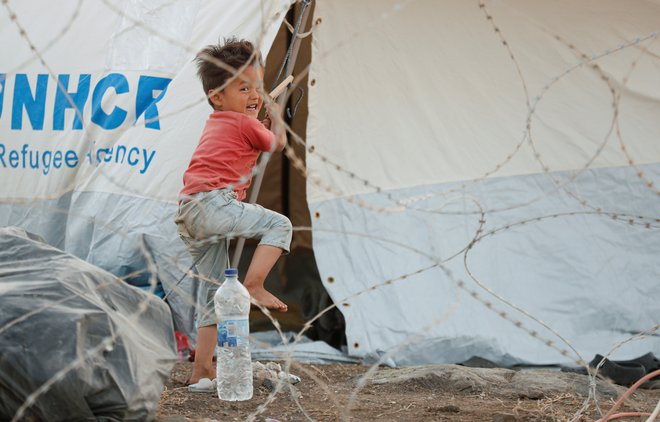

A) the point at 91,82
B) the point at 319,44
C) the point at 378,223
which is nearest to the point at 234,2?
the point at 319,44

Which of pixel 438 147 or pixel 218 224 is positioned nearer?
pixel 218 224

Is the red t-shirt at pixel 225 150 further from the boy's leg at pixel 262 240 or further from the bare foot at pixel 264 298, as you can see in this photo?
the bare foot at pixel 264 298

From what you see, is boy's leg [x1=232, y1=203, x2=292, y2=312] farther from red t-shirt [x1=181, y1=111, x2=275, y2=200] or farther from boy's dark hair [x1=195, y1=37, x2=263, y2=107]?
boy's dark hair [x1=195, y1=37, x2=263, y2=107]

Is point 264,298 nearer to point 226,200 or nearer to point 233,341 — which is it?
point 233,341

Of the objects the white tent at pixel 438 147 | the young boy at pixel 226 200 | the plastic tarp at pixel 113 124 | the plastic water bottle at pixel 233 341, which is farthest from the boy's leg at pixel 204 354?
the white tent at pixel 438 147

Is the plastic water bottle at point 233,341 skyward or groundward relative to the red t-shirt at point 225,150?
groundward

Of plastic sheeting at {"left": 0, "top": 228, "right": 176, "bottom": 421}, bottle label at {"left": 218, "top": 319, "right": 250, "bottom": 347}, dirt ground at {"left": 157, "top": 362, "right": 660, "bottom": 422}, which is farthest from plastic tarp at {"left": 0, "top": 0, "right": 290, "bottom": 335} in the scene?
plastic sheeting at {"left": 0, "top": 228, "right": 176, "bottom": 421}

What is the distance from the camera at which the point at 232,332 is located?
2.90 m

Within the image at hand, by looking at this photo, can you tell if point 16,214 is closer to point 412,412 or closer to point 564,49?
point 412,412

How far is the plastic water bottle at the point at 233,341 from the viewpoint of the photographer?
2914 millimetres

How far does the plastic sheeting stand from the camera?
204 centimetres

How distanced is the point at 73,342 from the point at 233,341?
0.88 m

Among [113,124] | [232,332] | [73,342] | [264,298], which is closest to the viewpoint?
[73,342]

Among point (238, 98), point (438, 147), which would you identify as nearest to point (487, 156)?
point (438, 147)
